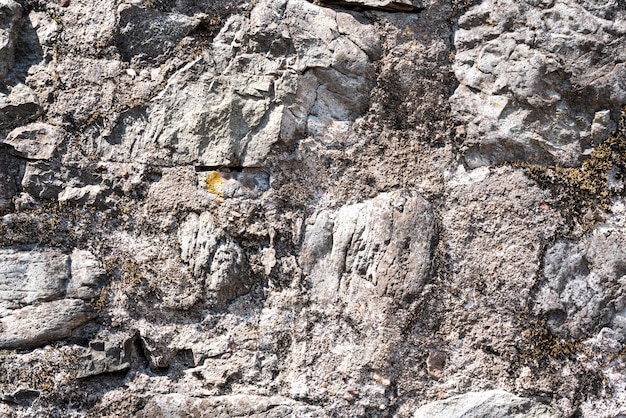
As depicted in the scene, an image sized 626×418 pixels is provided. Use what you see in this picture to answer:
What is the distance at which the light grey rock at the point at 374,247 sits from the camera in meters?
1.99

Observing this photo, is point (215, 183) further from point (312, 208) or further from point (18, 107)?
point (18, 107)

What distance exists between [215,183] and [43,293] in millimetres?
668

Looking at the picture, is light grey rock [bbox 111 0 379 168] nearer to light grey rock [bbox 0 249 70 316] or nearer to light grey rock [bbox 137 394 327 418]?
light grey rock [bbox 0 249 70 316]

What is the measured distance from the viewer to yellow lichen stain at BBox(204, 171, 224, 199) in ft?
6.72

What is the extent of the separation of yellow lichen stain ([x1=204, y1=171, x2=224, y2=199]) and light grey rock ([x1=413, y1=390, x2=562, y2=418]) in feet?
3.26

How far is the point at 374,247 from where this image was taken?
6.57 ft

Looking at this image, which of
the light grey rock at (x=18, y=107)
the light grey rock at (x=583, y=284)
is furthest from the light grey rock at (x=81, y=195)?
the light grey rock at (x=583, y=284)

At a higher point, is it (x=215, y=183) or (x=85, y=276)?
(x=215, y=183)

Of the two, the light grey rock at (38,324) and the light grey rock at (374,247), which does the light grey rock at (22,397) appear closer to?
the light grey rock at (38,324)

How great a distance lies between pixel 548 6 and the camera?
1998 millimetres

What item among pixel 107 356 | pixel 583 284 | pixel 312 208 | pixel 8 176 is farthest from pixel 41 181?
pixel 583 284

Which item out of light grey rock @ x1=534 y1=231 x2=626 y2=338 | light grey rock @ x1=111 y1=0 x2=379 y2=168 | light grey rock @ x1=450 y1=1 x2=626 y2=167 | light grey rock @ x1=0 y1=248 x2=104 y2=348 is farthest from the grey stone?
light grey rock @ x1=534 y1=231 x2=626 y2=338

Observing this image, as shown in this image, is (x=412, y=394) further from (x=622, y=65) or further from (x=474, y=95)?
(x=622, y=65)

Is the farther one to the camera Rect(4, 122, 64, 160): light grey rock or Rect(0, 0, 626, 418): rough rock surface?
Rect(4, 122, 64, 160): light grey rock
